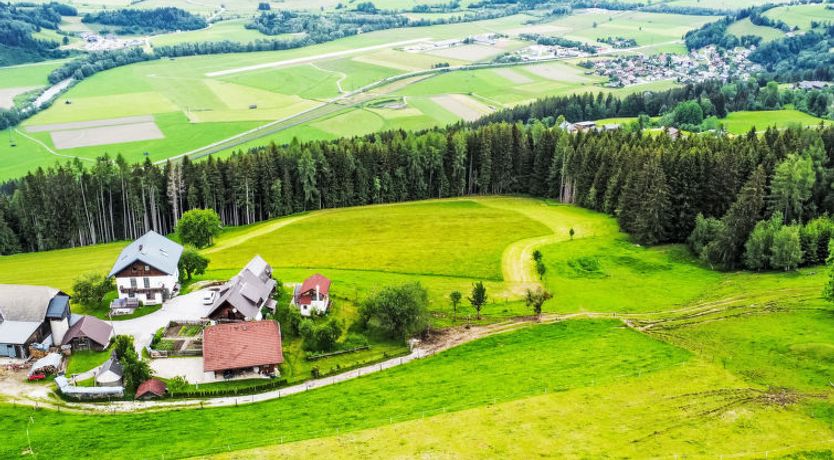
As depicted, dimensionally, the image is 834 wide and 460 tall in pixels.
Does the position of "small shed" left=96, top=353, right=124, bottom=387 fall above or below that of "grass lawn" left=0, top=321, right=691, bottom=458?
above

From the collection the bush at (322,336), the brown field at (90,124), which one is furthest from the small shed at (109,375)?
the brown field at (90,124)

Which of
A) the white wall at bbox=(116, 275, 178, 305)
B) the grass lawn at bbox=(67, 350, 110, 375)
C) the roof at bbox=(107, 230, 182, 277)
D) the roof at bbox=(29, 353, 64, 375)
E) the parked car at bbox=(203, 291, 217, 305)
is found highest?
the roof at bbox=(107, 230, 182, 277)

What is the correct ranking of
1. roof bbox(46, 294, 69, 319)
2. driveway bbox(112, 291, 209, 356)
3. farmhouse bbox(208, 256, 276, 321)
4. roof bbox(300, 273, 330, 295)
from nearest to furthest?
roof bbox(46, 294, 69, 319) → driveway bbox(112, 291, 209, 356) → farmhouse bbox(208, 256, 276, 321) → roof bbox(300, 273, 330, 295)

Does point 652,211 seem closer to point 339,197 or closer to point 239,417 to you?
point 339,197

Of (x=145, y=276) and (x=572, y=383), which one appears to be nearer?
(x=572, y=383)

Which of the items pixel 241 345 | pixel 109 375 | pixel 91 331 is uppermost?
pixel 91 331

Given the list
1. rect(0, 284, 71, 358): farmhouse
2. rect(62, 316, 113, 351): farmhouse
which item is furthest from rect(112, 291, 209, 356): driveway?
rect(0, 284, 71, 358): farmhouse

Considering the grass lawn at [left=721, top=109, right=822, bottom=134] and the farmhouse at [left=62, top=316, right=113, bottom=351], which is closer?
the farmhouse at [left=62, top=316, right=113, bottom=351]

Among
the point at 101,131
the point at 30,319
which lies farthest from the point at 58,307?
the point at 101,131

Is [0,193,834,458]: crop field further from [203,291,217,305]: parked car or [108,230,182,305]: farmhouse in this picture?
[108,230,182,305]: farmhouse

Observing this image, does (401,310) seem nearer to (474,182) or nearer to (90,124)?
(474,182)
